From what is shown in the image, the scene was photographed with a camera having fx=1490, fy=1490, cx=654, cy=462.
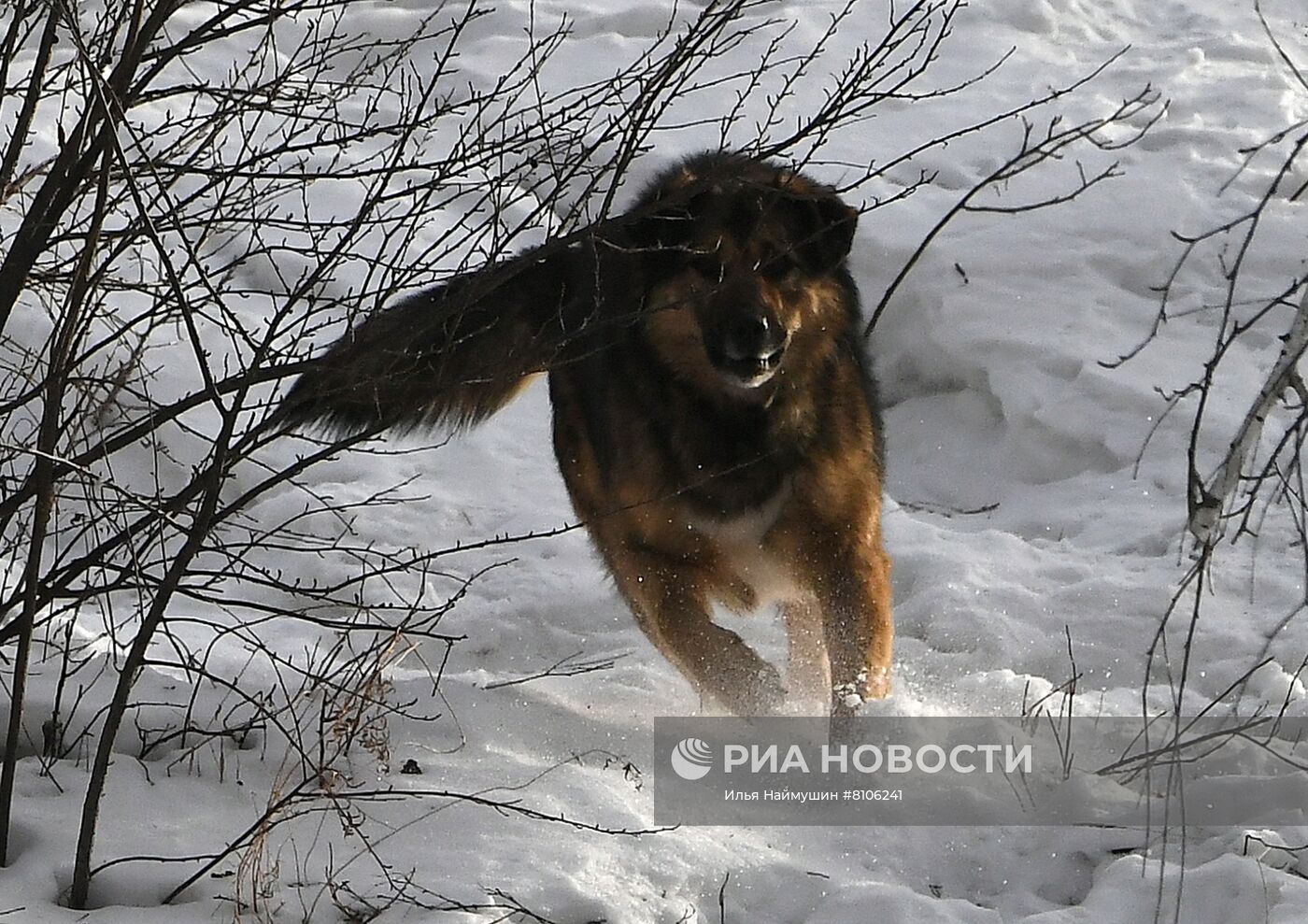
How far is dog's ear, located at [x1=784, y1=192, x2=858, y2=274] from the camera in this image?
4.35 m

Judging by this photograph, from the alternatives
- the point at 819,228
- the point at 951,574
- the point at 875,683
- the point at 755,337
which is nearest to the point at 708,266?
the point at 755,337

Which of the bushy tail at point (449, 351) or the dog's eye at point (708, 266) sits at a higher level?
the dog's eye at point (708, 266)

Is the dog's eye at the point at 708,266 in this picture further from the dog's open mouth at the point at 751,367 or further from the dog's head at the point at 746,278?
the dog's open mouth at the point at 751,367

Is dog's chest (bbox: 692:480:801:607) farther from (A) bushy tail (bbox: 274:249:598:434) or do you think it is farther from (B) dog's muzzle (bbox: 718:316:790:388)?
(A) bushy tail (bbox: 274:249:598:434)

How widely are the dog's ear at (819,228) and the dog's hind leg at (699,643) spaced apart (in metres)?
1.03

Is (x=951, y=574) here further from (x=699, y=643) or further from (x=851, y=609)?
(x=699, y=643)

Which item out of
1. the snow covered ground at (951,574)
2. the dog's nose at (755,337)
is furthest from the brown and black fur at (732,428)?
the snow covered ground at (951,574)

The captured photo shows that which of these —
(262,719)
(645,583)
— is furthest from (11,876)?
(645,583)

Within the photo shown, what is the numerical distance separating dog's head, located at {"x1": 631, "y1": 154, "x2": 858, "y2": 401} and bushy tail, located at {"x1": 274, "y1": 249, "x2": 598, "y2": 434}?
0.29 m

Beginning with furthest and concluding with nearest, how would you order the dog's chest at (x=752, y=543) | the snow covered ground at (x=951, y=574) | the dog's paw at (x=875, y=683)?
the dog's chest at (x=752, y=543) < the dog's paw at (x=875, y=683) < the snow covered ground at (x=951, y=574)

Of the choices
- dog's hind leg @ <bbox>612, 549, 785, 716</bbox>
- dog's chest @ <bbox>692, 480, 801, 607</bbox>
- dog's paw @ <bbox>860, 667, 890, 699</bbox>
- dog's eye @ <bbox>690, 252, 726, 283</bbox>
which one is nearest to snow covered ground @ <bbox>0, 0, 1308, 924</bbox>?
dog's paw @ <bbox>860, 667, 890, 699</bbox>

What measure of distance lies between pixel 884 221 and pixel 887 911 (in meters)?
5.63

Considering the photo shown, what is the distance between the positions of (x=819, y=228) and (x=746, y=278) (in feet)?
0.95

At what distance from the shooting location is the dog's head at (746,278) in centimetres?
419
